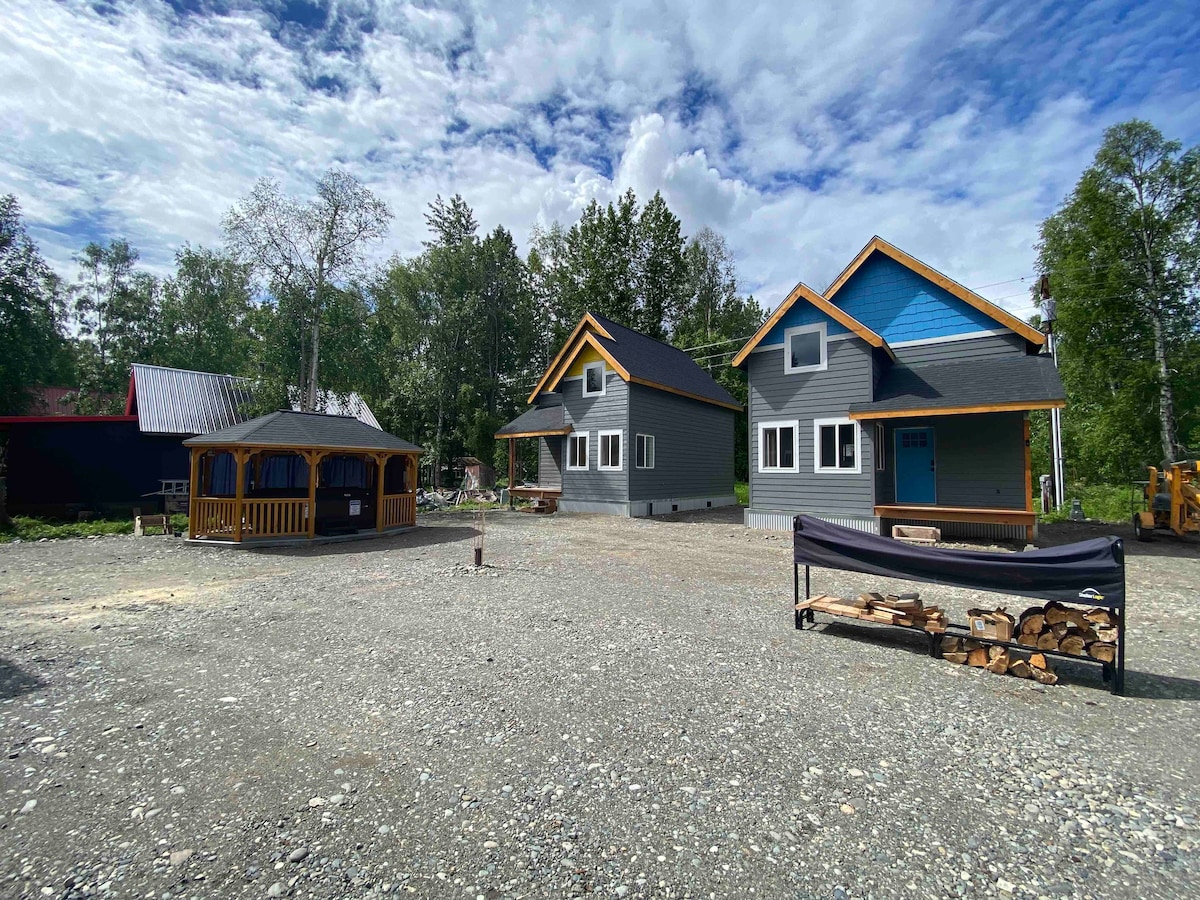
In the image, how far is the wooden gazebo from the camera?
1349cm

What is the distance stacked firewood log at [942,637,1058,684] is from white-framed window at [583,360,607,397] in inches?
617

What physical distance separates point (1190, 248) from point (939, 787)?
27.2 meters

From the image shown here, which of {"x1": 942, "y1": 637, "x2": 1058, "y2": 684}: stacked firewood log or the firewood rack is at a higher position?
the firewood rack

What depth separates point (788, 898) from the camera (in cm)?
252

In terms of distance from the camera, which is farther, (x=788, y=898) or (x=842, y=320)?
(x=842, y=320)

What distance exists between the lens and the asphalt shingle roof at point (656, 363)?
2034 cm

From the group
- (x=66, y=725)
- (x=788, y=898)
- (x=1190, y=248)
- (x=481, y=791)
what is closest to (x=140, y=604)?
(x=66, y=725)

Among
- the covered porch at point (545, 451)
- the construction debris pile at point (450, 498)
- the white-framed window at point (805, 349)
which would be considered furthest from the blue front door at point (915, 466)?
the construction debris pile at point (450, 498)

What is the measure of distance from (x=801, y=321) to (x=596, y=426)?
8137mm

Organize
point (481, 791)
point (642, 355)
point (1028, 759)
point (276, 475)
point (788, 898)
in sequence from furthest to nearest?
point (642, 355) < point (276, 475) < point (1028, 759) < point (481, 791) < point (788, 898)

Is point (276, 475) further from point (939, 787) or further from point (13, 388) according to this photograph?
point (939, 787)

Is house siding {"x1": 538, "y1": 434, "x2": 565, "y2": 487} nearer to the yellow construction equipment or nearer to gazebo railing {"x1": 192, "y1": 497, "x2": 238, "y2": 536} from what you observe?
gazebo railing {"x1": 192, "y1": 497, "x2": 238, "y2": 536}

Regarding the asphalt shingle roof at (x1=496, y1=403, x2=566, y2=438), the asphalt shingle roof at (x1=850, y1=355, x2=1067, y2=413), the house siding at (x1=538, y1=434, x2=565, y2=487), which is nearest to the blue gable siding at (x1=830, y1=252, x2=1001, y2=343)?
the asphalt shingle roof at (x1=850, y1=355, x2=1067, y2=413)

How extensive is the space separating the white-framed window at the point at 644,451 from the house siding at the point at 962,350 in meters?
8.44
